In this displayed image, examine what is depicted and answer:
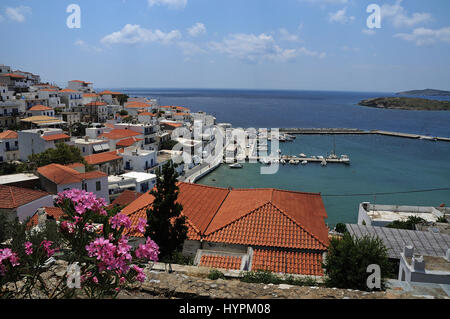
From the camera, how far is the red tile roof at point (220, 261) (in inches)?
354

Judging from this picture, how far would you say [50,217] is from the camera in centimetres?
1483

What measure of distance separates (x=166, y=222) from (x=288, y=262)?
3.64 m

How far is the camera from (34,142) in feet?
102

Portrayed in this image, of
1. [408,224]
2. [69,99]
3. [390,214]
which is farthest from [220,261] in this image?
[69,99]

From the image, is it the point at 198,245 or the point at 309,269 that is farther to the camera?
the point at 198,245

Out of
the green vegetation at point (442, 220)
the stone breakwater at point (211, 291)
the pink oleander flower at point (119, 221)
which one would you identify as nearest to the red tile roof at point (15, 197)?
the stone breakwater at point (211, 291)

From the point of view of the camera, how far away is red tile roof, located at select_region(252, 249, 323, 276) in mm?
8719

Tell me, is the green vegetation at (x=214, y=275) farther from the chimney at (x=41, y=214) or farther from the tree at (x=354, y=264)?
the chimney at (x=41, y=214)

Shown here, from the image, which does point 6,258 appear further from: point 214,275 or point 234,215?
point 234,215

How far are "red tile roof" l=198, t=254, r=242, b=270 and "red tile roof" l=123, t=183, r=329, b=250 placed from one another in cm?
54

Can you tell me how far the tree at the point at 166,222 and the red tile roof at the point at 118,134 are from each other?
28.9 metres
